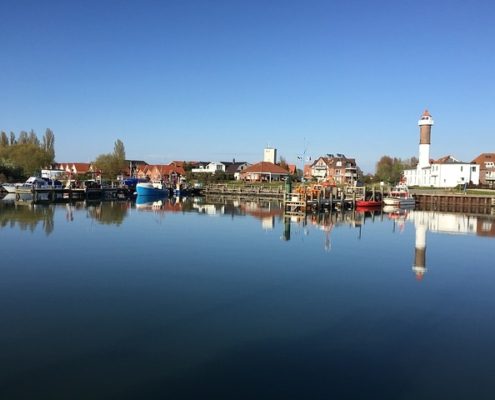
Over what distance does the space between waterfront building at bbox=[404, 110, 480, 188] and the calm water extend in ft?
190

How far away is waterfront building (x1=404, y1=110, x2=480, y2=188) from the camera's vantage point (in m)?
74.8

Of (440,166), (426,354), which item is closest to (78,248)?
(426,354)

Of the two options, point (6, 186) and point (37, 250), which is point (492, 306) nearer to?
point (37, 250)

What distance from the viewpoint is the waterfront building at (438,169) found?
245 feet

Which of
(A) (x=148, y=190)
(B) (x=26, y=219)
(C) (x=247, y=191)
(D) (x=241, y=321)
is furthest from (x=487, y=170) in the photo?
(D) (x=241, y=321)

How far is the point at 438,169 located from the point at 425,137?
582cm

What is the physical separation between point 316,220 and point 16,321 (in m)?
26.4

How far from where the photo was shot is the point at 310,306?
12.2m

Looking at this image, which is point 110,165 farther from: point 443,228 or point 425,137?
point 443,228

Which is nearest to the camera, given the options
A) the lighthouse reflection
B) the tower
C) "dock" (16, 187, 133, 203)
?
the lighthouse reflection

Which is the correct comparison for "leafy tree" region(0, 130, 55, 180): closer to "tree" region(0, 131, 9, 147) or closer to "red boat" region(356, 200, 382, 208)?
"tree" region(0, 131, 9, 147)

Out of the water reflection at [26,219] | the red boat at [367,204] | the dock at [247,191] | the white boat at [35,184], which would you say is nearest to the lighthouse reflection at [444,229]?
the red boat at [367,204]

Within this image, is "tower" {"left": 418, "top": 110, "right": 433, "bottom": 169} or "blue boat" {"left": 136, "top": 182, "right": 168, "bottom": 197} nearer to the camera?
"blue boat" {"left": 136, "top": 182, "right": 168, "bottom": 197}

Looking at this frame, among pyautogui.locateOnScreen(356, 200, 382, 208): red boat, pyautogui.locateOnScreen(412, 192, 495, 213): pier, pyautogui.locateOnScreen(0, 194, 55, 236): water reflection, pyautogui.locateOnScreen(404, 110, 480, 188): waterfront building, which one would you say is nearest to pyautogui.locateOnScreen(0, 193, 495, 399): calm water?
pyautogui.locateOnScreen(0, 194, 55, 236): water reflection
